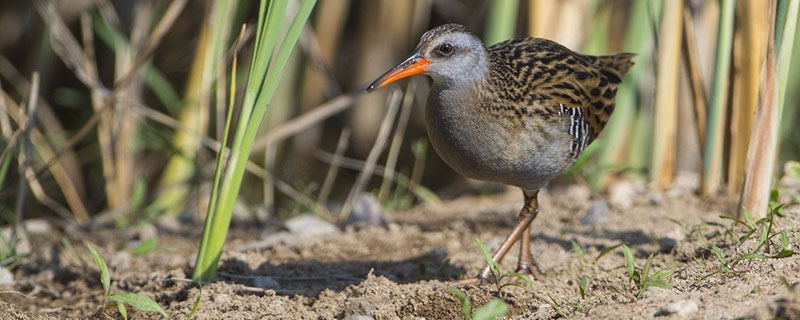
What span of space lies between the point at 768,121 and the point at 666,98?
1.39 meters

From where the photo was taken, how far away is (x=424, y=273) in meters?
3.84

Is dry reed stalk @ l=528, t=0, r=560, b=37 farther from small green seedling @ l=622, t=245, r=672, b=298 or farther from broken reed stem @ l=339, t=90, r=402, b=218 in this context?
small green seedling @ l=622, t=245, r=672, b=298

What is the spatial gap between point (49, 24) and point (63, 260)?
1.31 metres

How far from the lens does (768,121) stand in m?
3.44

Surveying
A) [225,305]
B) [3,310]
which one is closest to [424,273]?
[225,305]

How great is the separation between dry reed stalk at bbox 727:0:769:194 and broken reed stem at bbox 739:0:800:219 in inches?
22.8

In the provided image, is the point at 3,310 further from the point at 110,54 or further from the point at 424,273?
the point at 110,54

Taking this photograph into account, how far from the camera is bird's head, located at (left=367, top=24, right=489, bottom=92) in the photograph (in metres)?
3.43

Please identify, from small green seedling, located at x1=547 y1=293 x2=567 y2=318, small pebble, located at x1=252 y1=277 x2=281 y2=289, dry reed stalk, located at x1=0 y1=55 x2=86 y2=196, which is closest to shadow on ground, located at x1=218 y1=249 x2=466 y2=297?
small pebble, located at x1=252 y1=277 x2=281 y2=289

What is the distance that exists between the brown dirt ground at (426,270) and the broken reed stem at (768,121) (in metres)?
0.13

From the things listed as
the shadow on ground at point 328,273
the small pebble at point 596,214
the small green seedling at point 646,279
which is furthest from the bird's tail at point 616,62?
the small green seedling at point 646,279

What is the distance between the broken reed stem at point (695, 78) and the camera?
4492mm

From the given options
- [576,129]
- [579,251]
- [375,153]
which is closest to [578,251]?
[579,251]

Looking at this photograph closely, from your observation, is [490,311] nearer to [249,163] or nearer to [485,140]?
[485,140]
